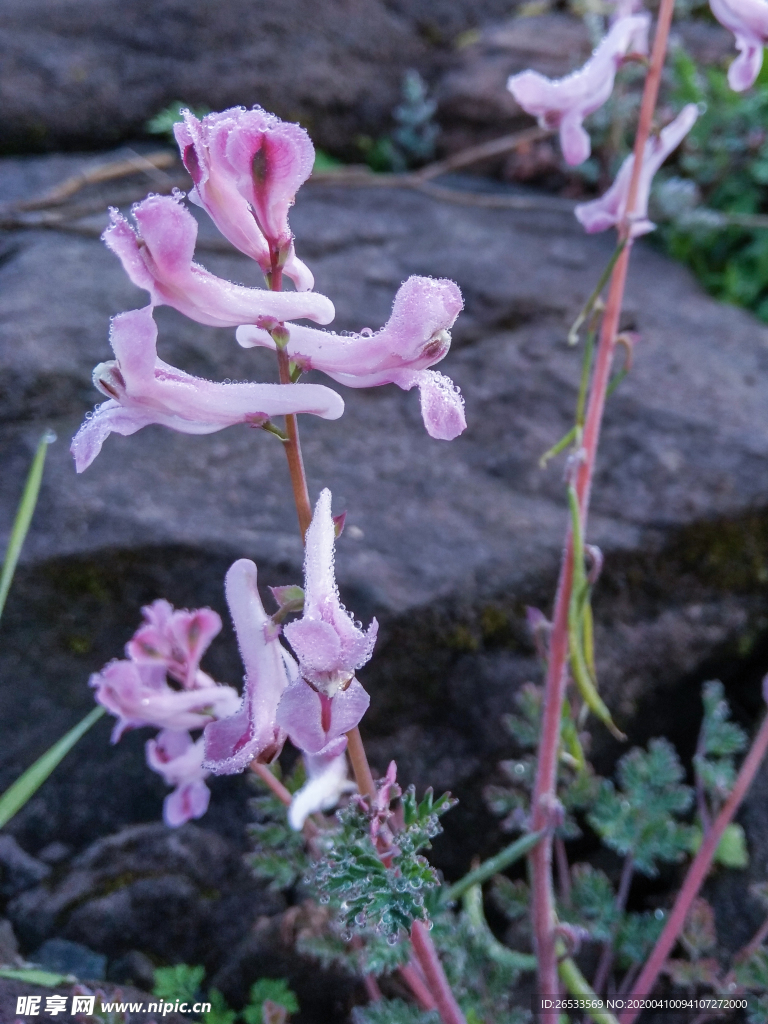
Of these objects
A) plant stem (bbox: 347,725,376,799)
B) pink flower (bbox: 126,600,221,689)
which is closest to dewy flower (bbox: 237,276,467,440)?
plant stem (bbox: 347,725,376,799)

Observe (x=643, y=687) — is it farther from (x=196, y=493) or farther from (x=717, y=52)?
(x=717, y=52)

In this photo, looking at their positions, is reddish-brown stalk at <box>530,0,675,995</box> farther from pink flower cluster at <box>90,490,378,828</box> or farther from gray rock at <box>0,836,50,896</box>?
gray rock at <box>0,836,50,896</box>

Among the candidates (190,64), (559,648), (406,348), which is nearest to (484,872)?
(559,648)

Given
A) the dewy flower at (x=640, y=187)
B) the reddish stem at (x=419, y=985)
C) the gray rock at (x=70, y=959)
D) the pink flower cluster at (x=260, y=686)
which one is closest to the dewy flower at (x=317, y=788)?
the pink flower cluster at (x=260, y=686)

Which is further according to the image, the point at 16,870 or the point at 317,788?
the point at 16,870

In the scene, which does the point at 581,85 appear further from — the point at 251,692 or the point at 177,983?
the point at 177,983
